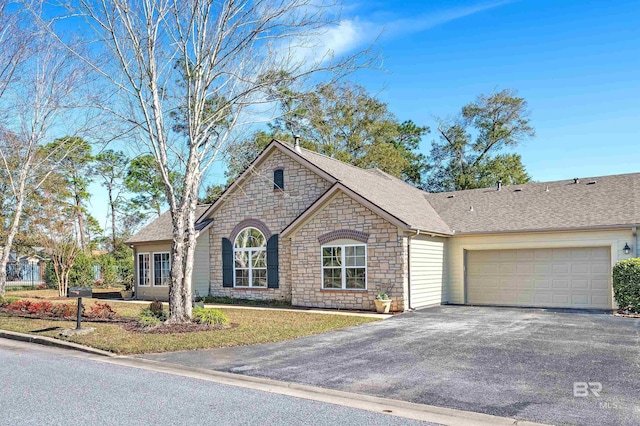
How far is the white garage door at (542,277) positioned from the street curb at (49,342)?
1362cm

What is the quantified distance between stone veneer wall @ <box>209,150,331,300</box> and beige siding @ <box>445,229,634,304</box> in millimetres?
5673

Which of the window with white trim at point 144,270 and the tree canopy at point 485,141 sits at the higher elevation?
the tree canopy at point 485,141

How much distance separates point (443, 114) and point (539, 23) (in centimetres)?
2462

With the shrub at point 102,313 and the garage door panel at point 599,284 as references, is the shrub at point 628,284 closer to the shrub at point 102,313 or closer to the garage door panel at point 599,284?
the garage door panel at point 599,284

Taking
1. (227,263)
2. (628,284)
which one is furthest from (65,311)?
(628,284)

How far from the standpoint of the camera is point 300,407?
6.26m

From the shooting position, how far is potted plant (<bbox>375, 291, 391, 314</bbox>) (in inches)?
626

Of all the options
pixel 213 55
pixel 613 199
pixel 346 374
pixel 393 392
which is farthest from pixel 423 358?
pixel 613 199

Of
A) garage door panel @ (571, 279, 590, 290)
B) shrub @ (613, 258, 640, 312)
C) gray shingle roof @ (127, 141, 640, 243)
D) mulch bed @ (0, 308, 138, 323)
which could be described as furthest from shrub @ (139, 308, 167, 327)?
garage door panel @ (571, 279, 590, 290)

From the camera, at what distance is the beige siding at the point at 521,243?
16359 mm

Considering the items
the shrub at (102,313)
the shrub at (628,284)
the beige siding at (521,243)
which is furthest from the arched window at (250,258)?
the shrub at (628,284)

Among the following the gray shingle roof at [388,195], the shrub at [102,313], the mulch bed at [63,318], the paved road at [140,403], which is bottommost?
the mulch bed at [63,318]

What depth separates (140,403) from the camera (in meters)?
6.43

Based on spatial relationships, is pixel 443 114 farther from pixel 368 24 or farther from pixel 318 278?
pixel 368 24
